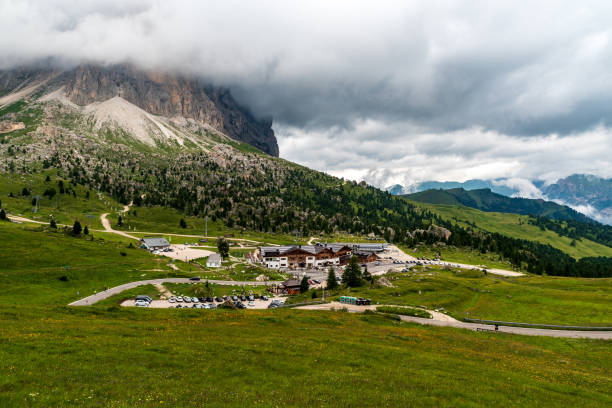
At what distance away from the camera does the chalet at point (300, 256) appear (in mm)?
160625

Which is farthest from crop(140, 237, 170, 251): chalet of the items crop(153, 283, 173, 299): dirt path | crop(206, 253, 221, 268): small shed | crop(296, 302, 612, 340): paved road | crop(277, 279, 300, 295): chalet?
crop(296, 302, 612, 340): paved road

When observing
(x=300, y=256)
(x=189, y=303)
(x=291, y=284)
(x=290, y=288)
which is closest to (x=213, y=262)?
(x=291, y=284)

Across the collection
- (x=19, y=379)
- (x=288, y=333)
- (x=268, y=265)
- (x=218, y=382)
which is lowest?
(x=268, y=265)

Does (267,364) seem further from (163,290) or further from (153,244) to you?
(153,244)

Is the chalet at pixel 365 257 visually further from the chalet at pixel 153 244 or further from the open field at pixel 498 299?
the chalet at pixel 153 244

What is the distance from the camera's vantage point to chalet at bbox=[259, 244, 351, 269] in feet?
527

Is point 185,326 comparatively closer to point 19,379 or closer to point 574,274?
point 19,379

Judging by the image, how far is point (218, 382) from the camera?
824 inches

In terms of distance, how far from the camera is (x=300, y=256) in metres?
169

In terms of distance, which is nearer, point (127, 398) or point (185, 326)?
point (127, 398)

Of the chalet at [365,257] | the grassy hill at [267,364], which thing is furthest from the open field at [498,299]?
the chalet at [365,257]

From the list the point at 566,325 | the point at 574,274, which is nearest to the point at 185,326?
the point at 566,325

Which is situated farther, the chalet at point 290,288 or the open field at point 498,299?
the chalet at point 290,288

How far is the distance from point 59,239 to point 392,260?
17187 centimetres
